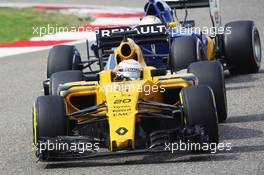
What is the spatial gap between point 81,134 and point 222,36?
5.18 m

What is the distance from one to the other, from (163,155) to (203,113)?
57cm

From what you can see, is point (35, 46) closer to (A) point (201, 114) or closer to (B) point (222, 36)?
(B) point (222, 36)

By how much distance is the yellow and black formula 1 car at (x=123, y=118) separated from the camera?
9461 millimetres

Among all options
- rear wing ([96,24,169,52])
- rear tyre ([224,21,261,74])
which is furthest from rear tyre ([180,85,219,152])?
rear tyre ([224,21,261,74])

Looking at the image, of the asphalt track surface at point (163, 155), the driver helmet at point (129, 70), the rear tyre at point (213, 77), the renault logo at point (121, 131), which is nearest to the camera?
the asphalt track surface at point (163, 155)

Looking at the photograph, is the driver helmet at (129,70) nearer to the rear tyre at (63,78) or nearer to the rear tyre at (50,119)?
the rear tyre at (63,78)

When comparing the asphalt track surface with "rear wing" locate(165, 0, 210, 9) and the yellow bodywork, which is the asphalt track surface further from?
"rear wing" locate(165, 0, 210, 9)

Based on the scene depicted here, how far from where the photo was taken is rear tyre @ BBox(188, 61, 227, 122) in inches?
432

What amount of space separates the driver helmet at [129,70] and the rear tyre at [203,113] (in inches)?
38.8

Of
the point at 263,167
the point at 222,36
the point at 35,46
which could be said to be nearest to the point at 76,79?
the point at 263,167

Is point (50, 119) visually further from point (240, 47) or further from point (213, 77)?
point (240, 47)

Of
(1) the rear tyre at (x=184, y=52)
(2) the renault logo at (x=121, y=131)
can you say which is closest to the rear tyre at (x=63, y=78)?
(2) the renault logo at (x=121, y=131)

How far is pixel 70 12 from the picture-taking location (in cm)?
2602

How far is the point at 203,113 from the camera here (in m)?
9.60
